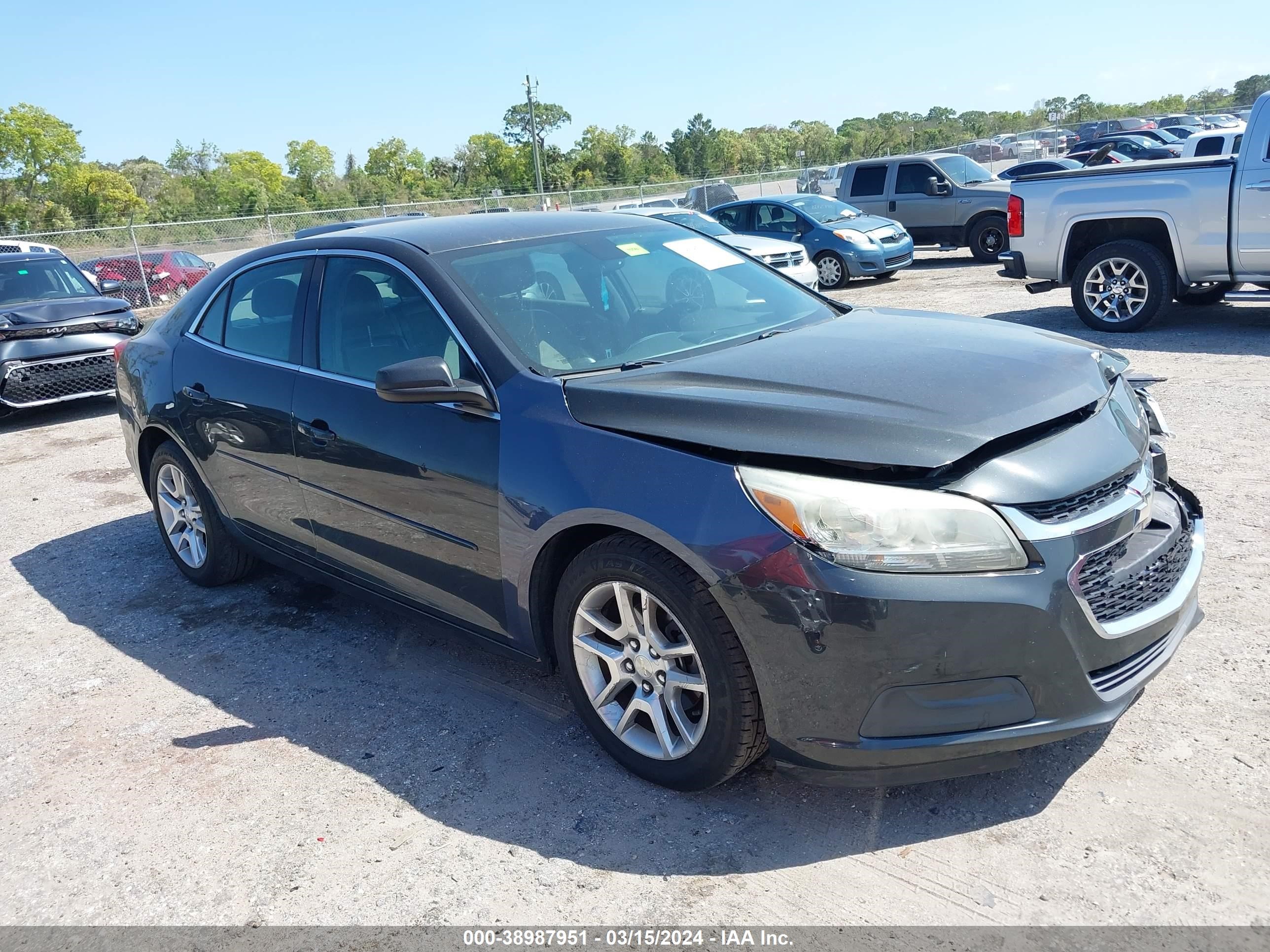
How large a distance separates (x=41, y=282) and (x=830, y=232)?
10.9 meters

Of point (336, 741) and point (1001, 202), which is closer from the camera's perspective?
point (336, 741)

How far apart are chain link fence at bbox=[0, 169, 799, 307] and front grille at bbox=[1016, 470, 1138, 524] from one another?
50.7ft

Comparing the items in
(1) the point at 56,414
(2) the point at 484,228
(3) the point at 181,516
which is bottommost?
(1) the point at 56,414

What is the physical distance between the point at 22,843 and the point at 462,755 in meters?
1.42

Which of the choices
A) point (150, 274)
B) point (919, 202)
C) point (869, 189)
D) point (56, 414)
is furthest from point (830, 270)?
point (150, 274)

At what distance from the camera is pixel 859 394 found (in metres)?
2.92

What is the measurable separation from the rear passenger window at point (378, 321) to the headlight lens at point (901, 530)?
139 centimetres

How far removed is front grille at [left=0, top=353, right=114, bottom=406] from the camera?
32.1 feet

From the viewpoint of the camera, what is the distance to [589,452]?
3043mm

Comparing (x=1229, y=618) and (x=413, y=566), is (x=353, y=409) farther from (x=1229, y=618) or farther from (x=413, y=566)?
(x=1229, y=618)

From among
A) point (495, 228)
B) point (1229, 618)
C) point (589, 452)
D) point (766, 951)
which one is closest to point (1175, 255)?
point (1229, 618)

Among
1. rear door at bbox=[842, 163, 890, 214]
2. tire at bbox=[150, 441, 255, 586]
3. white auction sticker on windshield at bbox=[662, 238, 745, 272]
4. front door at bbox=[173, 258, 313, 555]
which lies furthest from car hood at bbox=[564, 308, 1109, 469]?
rear door at bbox=[842, 163, 890, 214]

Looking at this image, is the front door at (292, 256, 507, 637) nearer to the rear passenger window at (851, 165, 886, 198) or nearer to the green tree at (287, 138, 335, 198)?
the rear passenger window at (851, 165, 886, 198)

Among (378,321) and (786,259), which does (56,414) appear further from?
(786,259)
